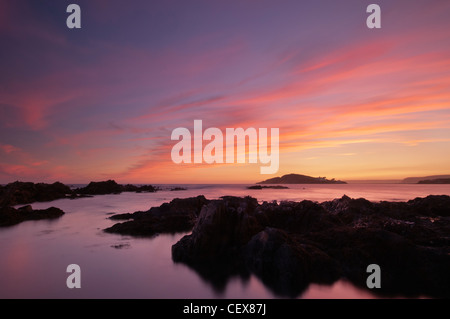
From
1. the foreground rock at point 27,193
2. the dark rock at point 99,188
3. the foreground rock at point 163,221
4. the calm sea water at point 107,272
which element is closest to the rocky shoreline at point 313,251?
the calm sea water at point 107,272

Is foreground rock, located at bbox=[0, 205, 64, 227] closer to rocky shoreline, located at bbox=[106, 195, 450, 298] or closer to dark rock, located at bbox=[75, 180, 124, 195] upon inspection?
rocky shoreline, located at bbox=[106, 195, 450, 298]

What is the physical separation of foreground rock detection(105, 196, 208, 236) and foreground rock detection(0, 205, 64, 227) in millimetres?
6432

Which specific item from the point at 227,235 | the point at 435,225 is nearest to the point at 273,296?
the point at 227,235

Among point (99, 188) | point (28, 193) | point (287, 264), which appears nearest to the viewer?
point (287, 264)

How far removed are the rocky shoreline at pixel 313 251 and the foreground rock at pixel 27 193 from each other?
36.0 meters

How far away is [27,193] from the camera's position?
41.6 metres

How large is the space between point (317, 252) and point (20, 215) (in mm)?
24957

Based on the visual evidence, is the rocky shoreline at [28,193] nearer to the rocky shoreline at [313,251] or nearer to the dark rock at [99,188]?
the dark rock at [99,188]

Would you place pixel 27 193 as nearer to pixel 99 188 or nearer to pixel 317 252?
pixel 99 188

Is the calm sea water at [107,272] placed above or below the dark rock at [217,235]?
below

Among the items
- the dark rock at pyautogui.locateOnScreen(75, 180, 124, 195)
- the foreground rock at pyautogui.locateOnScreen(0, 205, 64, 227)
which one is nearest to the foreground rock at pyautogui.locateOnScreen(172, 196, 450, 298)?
the foreground rock at pyautogui.locateOnScreen(0, 205, 64, 227)

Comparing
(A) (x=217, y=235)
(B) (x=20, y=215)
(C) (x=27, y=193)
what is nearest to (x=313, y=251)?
(A) (x=217, y=235)

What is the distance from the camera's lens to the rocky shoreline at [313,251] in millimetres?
8492

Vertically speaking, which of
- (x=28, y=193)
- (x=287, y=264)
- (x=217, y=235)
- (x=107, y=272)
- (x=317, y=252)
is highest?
(x=217, y=235)
